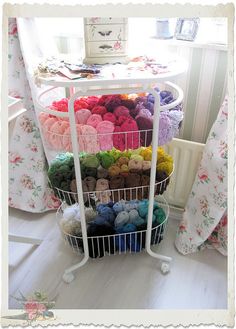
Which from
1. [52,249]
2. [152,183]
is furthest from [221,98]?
[52,249]

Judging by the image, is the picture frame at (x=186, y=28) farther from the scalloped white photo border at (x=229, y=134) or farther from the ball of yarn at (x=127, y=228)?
the ball of yarn at (x=127, y=228)

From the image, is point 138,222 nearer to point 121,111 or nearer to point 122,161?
point 122,161

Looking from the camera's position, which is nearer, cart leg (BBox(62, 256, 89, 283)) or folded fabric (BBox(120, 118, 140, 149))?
folded fabric (BBox(120, 118, 140, 149))

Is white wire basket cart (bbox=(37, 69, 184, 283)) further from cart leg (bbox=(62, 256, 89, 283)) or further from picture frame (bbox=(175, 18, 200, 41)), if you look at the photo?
picture frame (bbox=(175, 18, 200, 41))

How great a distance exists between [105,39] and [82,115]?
28cm

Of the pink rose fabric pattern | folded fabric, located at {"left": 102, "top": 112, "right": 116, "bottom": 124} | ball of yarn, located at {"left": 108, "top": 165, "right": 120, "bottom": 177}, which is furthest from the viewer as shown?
the pink rose fabric pattern

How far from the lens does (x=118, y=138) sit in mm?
1042

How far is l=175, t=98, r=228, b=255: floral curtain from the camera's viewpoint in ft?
4.23

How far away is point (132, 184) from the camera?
3.92 feet

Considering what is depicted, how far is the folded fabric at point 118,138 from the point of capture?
1.03m

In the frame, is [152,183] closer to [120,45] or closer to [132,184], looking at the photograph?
[132,184]

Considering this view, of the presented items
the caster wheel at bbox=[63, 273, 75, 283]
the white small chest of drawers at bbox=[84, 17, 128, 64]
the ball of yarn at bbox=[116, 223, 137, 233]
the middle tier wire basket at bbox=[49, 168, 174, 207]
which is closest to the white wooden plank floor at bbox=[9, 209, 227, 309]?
the caster wheel at bbox=[63, 273, 75, 283]

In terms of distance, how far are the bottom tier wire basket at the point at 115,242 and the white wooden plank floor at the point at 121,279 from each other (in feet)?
0.19

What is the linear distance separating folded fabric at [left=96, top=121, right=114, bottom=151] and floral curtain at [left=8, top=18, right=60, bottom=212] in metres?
0.63
